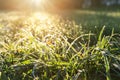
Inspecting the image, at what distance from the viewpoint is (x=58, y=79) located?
10.3ft

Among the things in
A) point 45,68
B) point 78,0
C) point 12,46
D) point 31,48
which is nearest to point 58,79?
point 45,68

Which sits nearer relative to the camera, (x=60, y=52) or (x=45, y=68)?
(x=45, y=68)

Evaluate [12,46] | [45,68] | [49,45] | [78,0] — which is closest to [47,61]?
[45,68]

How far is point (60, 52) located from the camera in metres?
3.58

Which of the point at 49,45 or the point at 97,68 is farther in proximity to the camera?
the point at 49,45

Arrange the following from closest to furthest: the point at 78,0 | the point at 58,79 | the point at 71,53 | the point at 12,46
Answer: the point at 58,79, the point at 71,53, the point at 12,46, the point at 78,0

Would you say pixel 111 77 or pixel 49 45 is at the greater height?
pixel 49 45

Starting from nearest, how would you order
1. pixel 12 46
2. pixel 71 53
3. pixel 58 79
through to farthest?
pixel 58 79 → pixel 71 53 → pixel 12 46

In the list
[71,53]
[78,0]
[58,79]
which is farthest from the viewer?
[78,0]

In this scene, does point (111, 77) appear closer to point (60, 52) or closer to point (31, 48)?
point (60, 52)

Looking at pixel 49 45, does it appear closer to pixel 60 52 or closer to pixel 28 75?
pixel 60 52

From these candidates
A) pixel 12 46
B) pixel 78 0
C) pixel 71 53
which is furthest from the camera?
pixel 78 0

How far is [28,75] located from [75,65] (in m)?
0.45

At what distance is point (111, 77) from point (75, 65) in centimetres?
35
